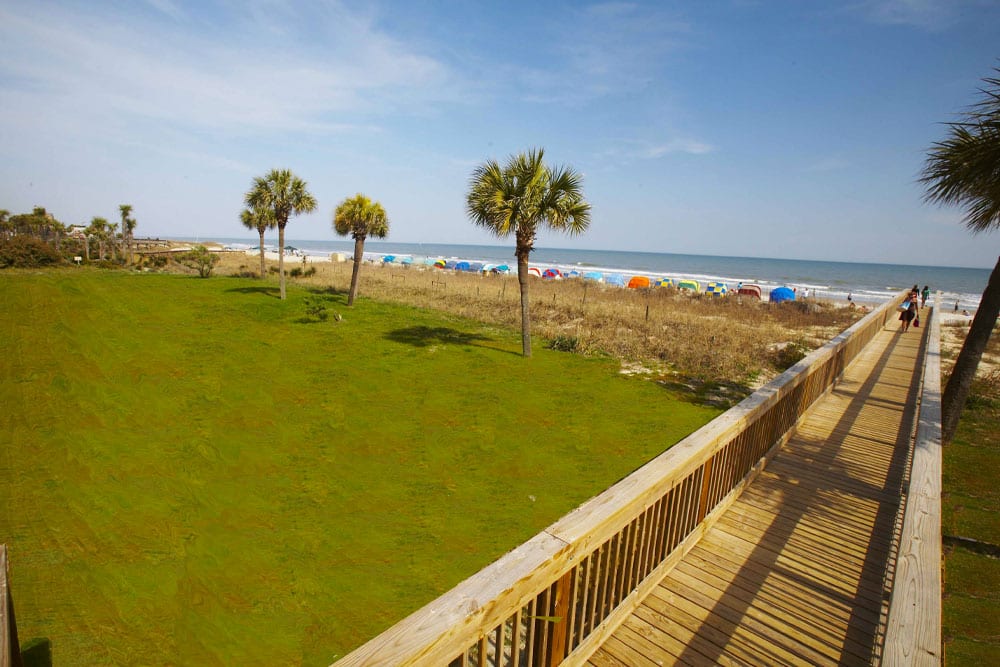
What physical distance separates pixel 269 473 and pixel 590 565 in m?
6.20

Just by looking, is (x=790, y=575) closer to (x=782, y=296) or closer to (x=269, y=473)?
(x=269, y=473)

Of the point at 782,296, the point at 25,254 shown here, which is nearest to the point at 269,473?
the point at 25,254

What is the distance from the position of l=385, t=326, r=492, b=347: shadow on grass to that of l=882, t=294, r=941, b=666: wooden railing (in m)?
13.6

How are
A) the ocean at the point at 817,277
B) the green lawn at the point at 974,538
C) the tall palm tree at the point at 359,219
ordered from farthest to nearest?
the ocean at the point at 817,277 → the tall palm tree at the point at 359,219 → the green lawn at the point at 974,538

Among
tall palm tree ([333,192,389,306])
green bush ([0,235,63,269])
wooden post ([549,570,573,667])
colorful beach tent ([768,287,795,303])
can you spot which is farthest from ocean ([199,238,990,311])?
wooden post ([549,570,573,667])

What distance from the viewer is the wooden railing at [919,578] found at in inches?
80.6

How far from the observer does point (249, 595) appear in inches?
190

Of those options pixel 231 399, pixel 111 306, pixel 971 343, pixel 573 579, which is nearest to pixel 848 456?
pixel 971 343

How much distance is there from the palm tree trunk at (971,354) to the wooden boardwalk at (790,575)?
2.15 m

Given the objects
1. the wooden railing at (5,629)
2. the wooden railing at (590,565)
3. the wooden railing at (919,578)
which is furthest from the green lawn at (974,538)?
the wooden railing at (5,629)

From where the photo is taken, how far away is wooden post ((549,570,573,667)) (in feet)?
8.09

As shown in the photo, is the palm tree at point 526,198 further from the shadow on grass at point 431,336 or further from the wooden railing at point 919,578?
the wooden railing at point 919,578

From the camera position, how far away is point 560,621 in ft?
8.34

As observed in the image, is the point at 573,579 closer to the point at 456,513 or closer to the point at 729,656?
the point at 729,656
